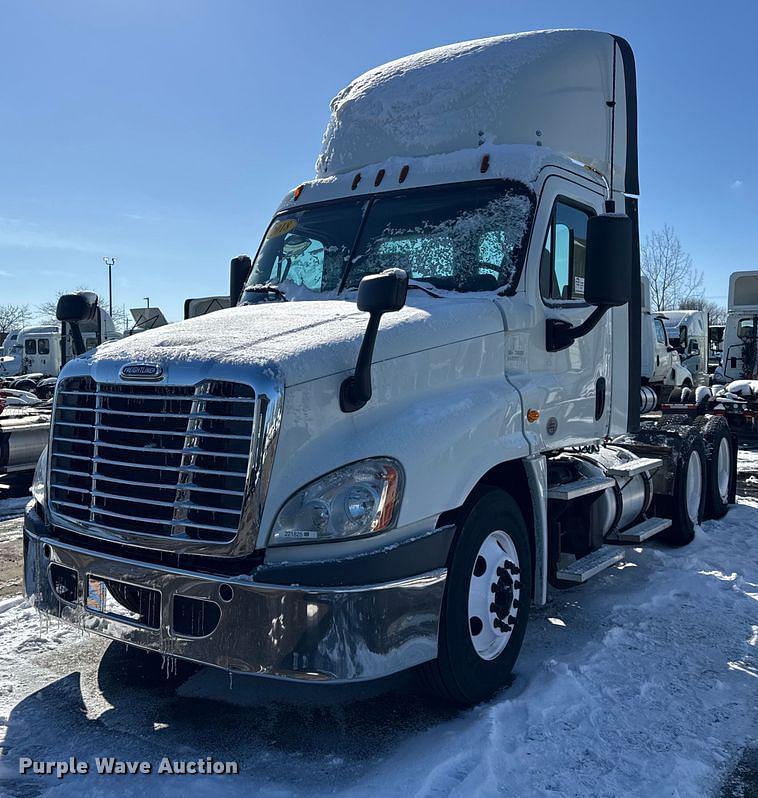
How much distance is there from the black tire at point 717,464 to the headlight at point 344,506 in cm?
613

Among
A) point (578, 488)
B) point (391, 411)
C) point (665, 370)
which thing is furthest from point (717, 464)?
point (665, 370)

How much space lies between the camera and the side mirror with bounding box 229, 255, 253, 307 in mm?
6289

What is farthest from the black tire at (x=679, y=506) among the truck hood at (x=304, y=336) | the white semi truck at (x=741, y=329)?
the white semi truck at (x=741, y=329)

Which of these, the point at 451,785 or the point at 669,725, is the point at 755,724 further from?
the point at 451,785

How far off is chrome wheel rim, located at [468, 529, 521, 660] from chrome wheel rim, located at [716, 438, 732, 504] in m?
5.29

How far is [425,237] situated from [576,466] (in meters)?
1.96

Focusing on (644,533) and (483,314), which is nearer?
(483,314)

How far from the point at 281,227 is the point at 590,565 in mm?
3135

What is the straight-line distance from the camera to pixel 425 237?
4836mm

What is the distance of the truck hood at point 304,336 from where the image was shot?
11.4 ft

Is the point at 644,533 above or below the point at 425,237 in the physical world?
below

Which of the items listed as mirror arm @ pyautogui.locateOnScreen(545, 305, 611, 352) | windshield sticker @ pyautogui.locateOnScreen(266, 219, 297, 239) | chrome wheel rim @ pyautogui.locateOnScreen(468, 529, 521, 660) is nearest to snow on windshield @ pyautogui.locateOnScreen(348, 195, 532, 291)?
mirror arm @ pyautogui.locateOnScreen(545, 305, 611, 352)

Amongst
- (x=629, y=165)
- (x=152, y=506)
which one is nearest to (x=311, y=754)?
(x=152, y=506)

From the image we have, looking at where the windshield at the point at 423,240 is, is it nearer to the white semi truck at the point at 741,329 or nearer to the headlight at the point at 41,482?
the headlight at the point at 41,482
